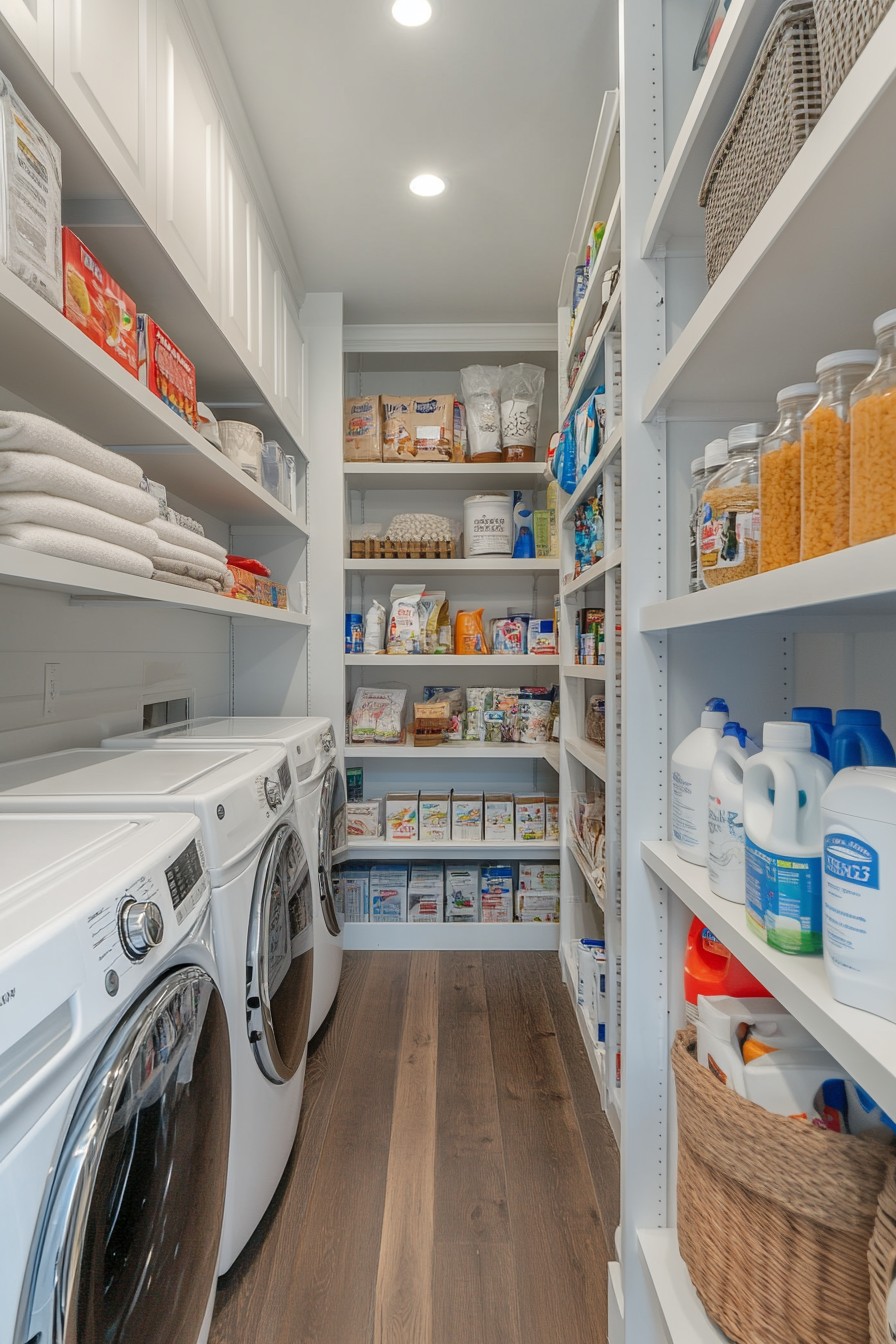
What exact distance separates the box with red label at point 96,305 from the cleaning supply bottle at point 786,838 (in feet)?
3.92

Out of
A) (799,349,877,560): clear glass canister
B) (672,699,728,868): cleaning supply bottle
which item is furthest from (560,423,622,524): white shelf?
(799,349,877,560): clear glass canister

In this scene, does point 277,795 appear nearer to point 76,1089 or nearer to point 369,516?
point 76,1089

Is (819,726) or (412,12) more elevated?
(412,12)

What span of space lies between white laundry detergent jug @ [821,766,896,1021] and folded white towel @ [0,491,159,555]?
1.09 metres

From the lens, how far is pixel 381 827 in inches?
122

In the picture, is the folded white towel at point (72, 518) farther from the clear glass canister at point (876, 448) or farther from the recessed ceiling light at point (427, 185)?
the recessed ceiling light at point (427, 185)

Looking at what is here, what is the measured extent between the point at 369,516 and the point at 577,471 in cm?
145

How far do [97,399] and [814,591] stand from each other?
4.34 feet

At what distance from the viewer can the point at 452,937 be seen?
3.00 meters

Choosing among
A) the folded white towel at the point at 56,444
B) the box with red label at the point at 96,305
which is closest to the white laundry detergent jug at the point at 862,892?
→ the folded white towel at the point at 56,444

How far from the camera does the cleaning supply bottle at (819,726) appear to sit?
0.84 m

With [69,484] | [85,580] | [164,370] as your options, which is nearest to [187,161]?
[164,370]

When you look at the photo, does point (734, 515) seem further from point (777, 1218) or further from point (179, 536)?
point (179, 536)

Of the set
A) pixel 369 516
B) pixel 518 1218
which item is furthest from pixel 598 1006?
pixel 369 516
